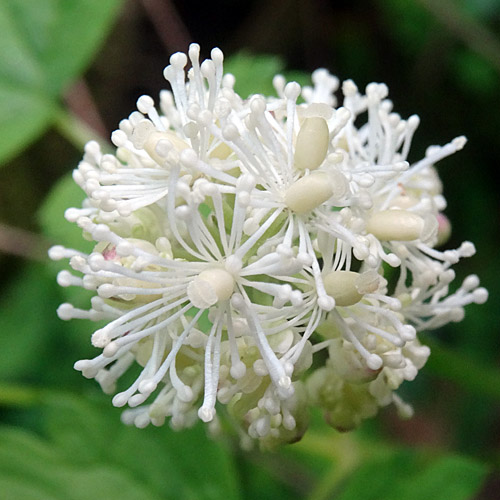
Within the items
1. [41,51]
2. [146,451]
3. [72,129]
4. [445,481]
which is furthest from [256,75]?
[445,481]

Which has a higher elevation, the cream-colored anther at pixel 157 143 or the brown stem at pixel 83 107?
the brown stem at pixel 83 107

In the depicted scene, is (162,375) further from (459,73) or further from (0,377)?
(459,73)

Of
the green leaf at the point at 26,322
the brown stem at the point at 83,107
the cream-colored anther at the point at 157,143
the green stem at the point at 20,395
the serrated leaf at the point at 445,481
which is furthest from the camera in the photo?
the brown stem at the point at 83,107

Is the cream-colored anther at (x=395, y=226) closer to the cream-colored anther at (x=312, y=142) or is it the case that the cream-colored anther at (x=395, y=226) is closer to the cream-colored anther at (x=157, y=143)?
the cream-colored anther at (x=312, y=142)

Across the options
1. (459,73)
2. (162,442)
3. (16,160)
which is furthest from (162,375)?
(459,73)

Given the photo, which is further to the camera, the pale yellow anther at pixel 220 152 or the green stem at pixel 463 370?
the green stem at pixel 463 370

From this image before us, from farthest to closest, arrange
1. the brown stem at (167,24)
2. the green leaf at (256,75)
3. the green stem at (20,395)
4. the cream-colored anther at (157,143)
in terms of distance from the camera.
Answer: the brown stem at (167,24), the green leaf at (256,75), the green stem at (20,395), the cream-colored anther at (157,143)

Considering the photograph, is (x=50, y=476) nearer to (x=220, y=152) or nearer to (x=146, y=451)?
(x=146, y=451)

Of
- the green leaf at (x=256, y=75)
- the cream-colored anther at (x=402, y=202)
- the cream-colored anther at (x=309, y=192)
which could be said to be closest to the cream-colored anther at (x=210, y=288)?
the cream-colored anther at (x=309, y=192)

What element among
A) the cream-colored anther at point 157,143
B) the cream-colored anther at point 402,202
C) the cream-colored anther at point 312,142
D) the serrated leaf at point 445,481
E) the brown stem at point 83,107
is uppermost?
the brown stem at point 83,107
